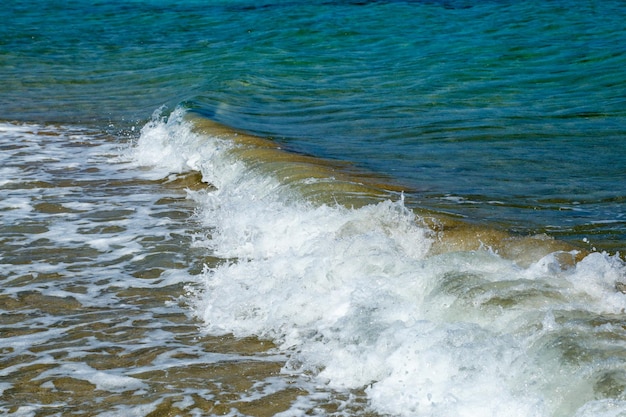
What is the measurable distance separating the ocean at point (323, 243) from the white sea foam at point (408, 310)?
2cm

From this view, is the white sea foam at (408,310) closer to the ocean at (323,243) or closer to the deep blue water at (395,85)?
the ocean at (323,243)

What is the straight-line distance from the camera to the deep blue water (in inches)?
363

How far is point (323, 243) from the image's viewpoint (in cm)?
702

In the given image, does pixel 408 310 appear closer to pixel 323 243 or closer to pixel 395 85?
pixel 323 243

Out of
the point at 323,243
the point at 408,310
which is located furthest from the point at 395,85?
the point at 408,310

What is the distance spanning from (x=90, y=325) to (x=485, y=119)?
7799 millimetres

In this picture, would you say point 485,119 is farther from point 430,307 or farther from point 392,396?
point 392,396

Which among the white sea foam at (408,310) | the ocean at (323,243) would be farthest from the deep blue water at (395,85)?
the white sea foam at (408,310)

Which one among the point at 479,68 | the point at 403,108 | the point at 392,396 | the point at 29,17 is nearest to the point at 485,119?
the point at 403,108

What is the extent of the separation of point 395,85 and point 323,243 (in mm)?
9174

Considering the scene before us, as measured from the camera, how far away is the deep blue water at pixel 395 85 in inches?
363

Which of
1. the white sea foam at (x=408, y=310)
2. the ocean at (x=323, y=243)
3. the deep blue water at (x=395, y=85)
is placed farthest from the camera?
the deep blue water at (x=395, y=85)

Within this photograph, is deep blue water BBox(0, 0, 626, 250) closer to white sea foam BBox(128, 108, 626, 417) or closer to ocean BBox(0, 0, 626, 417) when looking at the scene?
ocean BBox(0, 0, 626, 417)

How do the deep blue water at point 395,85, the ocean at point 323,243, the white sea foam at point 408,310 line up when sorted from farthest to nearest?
the deep blue water at point 395,85 < the ocean at point 323,243 < the white sea foam at point 408,310
